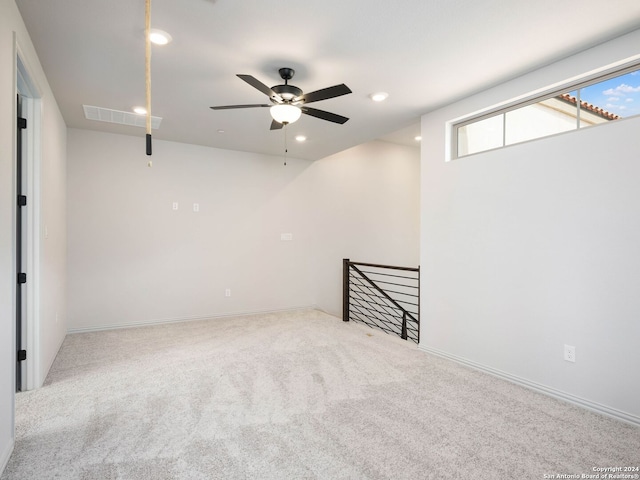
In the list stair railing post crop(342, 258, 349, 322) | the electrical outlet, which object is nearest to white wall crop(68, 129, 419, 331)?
stair railing post crop(342, 258, 349, 322)

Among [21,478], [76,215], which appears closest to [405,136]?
[76,215]

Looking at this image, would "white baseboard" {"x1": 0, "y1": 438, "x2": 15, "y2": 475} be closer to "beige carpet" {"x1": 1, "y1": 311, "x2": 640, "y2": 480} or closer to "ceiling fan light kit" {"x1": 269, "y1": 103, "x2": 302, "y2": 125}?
"beige carpet" {"x1": 1, "y1": 311, "x2": 640, "y2": 480}

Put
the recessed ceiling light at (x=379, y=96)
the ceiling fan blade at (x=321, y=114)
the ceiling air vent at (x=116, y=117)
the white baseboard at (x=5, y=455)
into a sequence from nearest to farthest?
the white baseboard at (x=5, y=455) < the ceiling fan blade at (x=321, y=114) < the recessed ceiling light at (x=379, y=96) < the ceiling air vent at (x=116, y=117)

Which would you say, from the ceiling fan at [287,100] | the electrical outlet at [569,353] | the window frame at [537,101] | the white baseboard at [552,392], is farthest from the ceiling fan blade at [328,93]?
the white baseboard at [552,392]

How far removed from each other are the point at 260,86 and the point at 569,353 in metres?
3.10

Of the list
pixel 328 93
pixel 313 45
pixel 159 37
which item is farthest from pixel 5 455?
pixel 313 45

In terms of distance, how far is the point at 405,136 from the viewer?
6.07 m

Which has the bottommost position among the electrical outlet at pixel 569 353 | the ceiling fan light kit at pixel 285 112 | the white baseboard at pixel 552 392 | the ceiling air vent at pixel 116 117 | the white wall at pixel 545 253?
the white baseboard at pixel 552 392

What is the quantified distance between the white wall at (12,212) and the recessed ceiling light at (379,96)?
2670mm

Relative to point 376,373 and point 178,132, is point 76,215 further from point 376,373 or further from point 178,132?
point 376,373

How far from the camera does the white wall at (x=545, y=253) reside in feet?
7.82

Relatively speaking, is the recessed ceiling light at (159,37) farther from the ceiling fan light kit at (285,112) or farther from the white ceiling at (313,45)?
the ceiling fan light kit at (285,112)

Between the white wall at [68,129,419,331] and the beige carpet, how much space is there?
1293 millimetres

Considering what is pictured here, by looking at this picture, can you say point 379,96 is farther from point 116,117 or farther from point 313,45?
point 116,117
